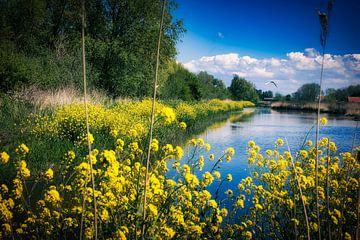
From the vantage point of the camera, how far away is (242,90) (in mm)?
101875

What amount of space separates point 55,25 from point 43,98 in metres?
17.4

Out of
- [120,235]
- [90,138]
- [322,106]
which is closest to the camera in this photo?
[120,235]

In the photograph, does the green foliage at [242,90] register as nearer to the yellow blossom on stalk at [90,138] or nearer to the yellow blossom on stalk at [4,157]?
the yellow blossom on stalk at [90,138]

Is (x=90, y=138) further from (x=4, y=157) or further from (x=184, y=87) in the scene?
(x=184, y=87)

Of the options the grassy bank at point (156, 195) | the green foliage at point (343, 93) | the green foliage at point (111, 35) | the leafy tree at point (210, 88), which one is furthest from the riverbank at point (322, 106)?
the grassy bank at point (156, 195)

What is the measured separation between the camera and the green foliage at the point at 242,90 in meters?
101

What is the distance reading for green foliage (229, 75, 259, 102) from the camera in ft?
333

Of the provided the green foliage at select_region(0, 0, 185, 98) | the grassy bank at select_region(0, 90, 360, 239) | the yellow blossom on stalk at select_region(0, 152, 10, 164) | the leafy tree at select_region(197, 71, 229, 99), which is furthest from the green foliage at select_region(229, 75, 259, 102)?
the yellow blossom on stalk at select_region(0, 152, 10, 164)

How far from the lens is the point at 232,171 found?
9922mm

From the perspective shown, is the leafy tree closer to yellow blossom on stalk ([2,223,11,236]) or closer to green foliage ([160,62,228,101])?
green foliage ([160,62,228,101])

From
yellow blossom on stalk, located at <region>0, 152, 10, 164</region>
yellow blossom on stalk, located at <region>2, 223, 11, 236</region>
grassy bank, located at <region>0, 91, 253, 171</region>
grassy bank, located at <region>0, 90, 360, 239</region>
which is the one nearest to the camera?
yellow blossom on stalk, located at <region>2, 223, 11, 236</region>

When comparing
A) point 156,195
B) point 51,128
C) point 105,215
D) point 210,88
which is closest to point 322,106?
point 210,88

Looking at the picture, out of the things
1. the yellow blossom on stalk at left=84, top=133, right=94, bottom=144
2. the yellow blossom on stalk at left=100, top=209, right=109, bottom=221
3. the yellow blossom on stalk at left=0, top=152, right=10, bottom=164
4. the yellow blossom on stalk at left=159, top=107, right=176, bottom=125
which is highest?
the yellow blossom on stalk at left=159, top=107, right=176, bottom=125

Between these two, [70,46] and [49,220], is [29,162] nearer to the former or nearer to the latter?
[49,220]
